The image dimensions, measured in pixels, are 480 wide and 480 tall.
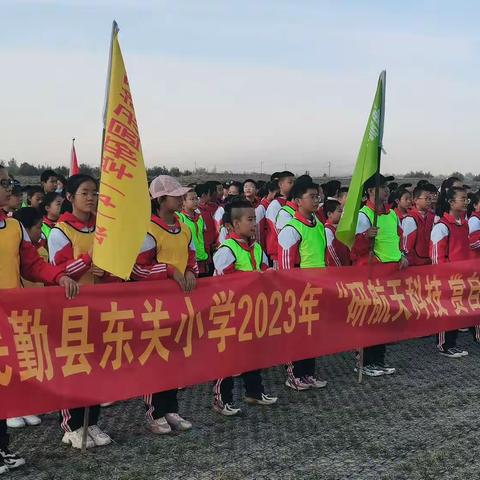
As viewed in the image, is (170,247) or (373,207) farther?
(373,207)

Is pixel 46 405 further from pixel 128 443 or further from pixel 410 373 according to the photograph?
pixel 410 373

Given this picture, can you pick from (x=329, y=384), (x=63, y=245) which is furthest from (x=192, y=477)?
(x=329, y=384)

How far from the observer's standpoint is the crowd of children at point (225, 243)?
450 cm

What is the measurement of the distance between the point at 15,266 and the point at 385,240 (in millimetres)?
3843

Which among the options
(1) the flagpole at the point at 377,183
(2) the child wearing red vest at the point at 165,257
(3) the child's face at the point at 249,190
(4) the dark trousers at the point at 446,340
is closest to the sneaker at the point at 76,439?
(2) the child wearing red vest at the point at 165,257

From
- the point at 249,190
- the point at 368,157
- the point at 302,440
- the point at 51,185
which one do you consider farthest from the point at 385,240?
the point at 51,185

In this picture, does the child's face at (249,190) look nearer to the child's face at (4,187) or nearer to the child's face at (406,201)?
the child's face at (406,201)

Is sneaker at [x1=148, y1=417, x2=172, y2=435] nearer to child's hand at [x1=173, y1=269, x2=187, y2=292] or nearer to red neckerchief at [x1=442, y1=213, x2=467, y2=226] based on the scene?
child's hand at [x1=173, y1=269, x2=187, y2=292]

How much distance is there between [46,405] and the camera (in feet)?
13.6

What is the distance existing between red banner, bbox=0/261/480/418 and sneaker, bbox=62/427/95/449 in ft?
1.38

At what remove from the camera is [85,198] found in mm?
4684

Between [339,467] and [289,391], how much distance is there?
184cm

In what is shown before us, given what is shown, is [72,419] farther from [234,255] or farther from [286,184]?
[286,184]

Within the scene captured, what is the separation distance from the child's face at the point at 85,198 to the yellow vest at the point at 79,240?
0.54 feet
